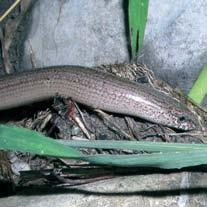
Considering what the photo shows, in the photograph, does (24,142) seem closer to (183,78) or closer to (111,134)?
(111,134)

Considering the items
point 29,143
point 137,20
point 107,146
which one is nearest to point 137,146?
point 107,146

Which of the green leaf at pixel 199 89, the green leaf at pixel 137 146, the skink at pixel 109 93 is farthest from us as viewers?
the skink at pixel 109 93

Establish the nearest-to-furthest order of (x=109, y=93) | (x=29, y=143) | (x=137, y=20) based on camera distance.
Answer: (x=29, y=143) → (x=137, y=20) → (x=109, y=93)

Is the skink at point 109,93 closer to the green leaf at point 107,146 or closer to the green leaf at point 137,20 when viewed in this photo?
the green leaf at point 137,20

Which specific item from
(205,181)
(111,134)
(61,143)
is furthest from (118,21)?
(61,143)

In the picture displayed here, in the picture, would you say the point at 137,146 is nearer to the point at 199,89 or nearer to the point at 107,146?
the point at 107,146

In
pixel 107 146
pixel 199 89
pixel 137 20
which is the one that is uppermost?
pixel 137 20

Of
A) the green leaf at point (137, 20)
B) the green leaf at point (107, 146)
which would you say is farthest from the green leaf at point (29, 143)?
the green leaf at point (137, 20)
